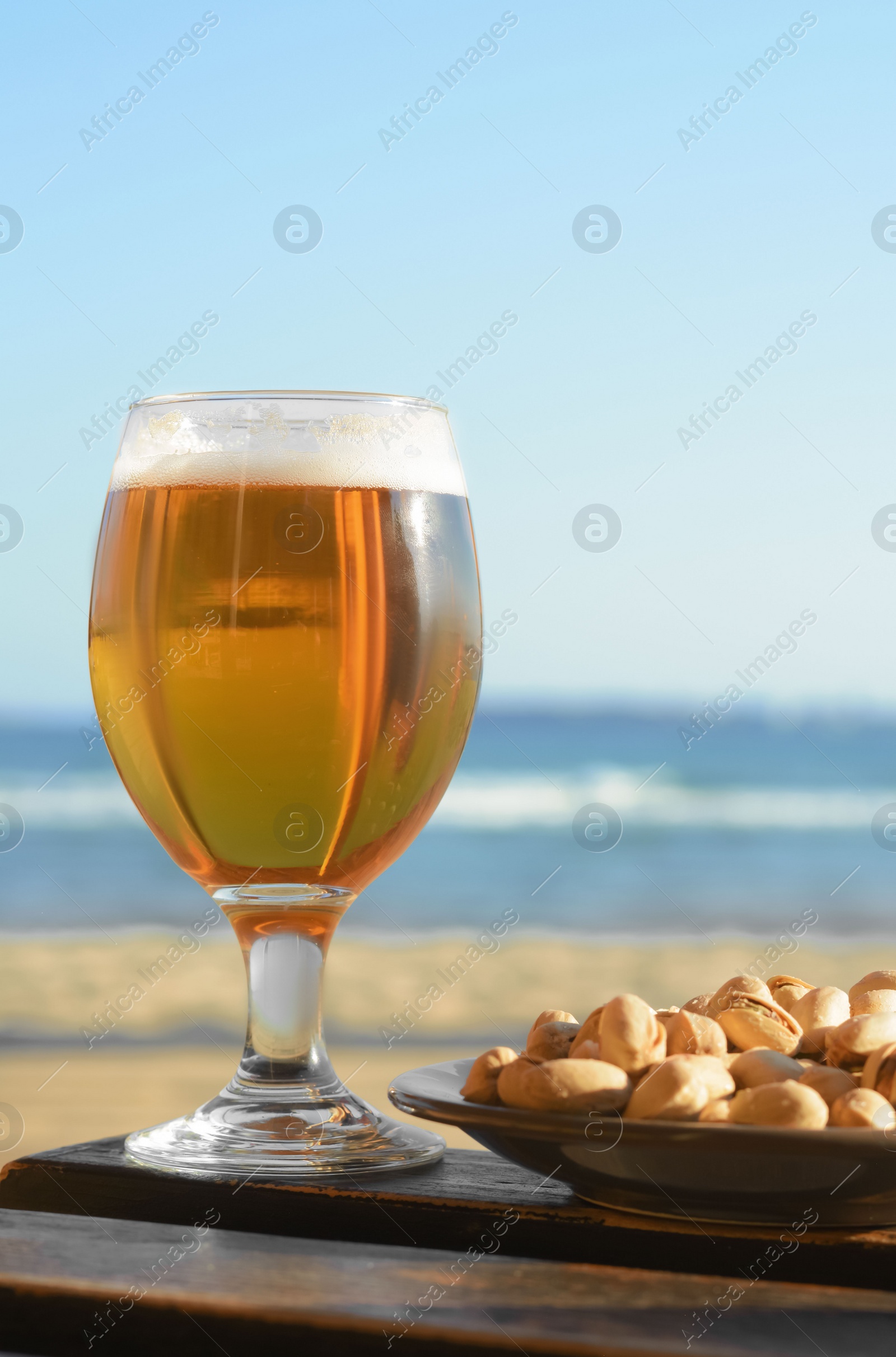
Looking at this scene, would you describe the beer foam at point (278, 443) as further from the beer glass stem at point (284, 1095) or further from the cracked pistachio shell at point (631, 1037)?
the cracked pistachio shell at point (631, 1037)

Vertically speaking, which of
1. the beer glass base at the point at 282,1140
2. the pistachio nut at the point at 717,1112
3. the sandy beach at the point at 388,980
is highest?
the pistachio nut at the point at 717,1112

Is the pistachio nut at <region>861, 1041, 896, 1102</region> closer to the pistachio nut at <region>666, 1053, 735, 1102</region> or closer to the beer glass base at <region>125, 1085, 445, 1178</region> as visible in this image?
the pistachio nut at <region>666, 1053, 735, 1102</region>

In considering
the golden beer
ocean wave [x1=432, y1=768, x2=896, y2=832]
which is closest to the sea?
ocean wave [x1=432, y1=768, x2=896, y2=832]

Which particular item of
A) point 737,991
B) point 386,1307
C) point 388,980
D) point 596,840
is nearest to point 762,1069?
point 737,991

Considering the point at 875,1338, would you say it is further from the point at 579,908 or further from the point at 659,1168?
the point at 579,908

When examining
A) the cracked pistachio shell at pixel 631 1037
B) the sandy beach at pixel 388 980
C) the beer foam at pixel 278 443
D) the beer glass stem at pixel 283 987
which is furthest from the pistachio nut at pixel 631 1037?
the sandy beach at pixel 388 980

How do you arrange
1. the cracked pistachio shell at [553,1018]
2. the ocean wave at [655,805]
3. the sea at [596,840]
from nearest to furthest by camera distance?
the cracked pistachio shell at [553,1018], the sea at [596,840], the ocean wave at [655,805]

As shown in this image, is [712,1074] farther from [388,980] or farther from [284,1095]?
[388,980]
